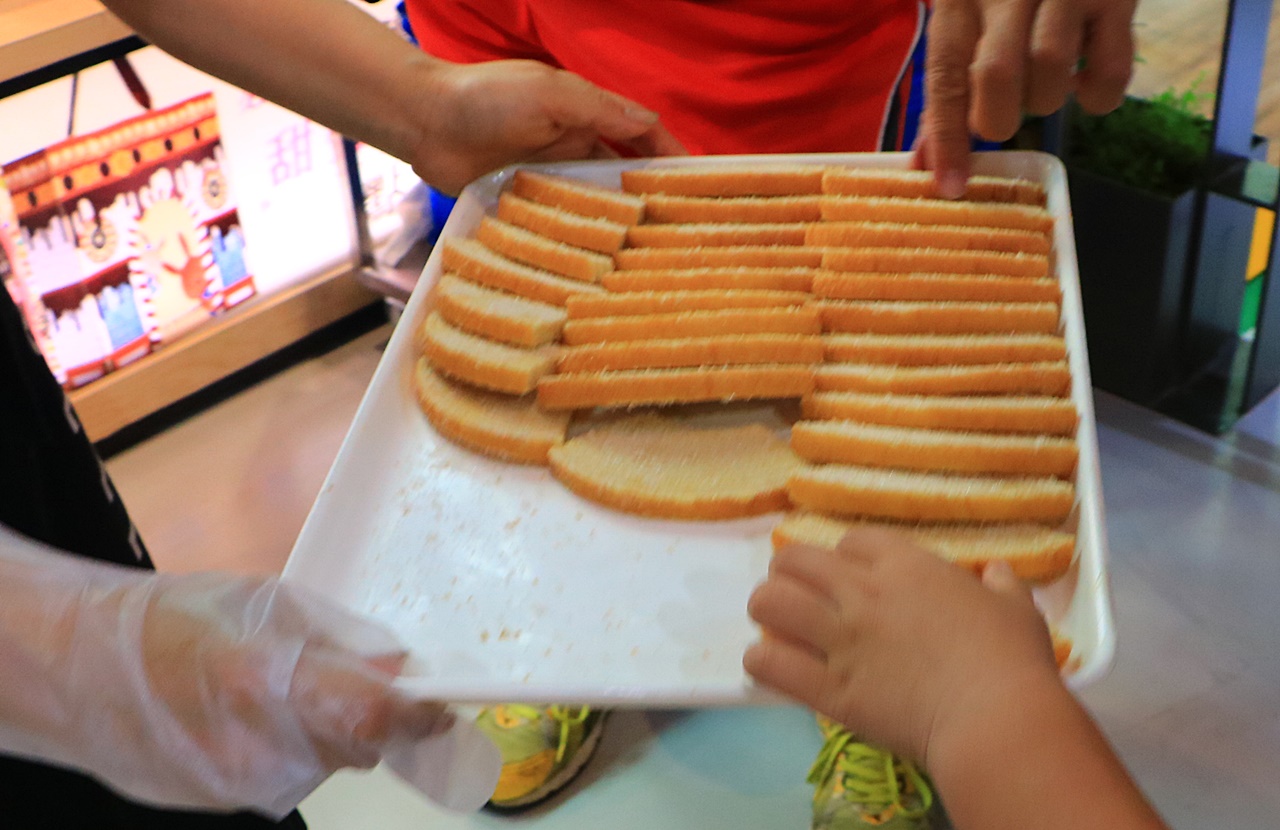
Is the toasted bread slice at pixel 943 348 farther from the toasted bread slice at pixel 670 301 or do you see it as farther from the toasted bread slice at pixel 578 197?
the toasted bread slice at pixel 578 197

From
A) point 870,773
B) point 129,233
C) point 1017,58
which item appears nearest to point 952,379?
point 1017,58

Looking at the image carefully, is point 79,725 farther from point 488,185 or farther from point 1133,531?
point 1133,531

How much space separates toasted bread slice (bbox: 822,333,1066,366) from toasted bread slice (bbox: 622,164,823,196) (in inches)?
11.1

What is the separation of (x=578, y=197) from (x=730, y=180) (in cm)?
22

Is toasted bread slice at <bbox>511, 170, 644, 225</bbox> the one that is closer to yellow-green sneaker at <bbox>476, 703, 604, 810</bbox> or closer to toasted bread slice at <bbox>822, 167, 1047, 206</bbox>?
toasted bread slice at <bbox>822, 167, 1047, 206</bbox>

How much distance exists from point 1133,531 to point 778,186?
141cm

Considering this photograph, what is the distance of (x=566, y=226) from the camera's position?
152 centimetres

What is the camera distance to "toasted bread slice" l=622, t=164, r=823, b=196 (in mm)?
1539

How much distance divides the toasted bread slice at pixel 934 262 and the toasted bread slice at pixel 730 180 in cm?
15

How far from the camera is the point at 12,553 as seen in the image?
871mm

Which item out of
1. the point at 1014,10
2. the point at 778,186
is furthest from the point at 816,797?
the point at 1014,10

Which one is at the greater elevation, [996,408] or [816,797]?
[996,408]

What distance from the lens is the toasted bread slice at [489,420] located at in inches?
50.8

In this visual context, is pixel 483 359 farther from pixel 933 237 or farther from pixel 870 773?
pixel 870 773
